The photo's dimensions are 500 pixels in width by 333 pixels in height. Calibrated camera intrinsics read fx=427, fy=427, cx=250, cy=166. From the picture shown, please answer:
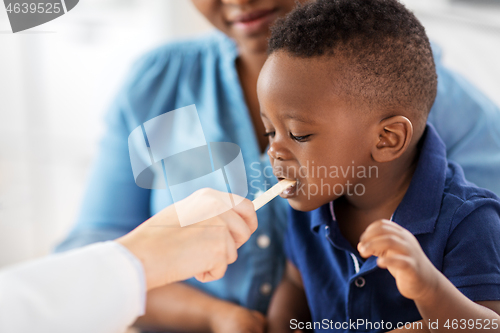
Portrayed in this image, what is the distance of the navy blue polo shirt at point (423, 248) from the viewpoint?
42cm

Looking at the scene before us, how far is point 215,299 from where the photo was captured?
636 mm

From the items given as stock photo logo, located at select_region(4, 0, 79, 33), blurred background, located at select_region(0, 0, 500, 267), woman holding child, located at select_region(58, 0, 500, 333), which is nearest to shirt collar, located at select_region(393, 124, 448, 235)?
woman holding child, located at select_region(58, 0, 500, 333)

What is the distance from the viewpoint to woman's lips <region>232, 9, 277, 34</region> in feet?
2.01

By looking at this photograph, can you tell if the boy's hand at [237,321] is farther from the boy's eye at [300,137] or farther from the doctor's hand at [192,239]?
the boy's eye at [300,137]

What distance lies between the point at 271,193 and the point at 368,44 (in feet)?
0.60

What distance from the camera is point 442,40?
2.92 ft

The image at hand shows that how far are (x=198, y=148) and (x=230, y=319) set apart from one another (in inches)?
9.4

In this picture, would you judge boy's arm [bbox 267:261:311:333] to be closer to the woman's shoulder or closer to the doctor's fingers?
the doctor's fingers

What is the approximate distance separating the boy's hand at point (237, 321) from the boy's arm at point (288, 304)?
18 mm

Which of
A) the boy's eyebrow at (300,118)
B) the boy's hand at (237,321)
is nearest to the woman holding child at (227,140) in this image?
the boy's hand at (237,321)

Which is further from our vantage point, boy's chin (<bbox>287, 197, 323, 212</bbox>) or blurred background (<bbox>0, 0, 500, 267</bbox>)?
blurred background (<bbox>0, 0, 500, 267</bbox>)

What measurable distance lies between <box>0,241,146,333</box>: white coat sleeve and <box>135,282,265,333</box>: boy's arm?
241 mm

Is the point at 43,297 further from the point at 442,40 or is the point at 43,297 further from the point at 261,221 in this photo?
the point at 442,40

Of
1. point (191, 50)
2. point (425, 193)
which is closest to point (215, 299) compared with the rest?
point (425, 193)
